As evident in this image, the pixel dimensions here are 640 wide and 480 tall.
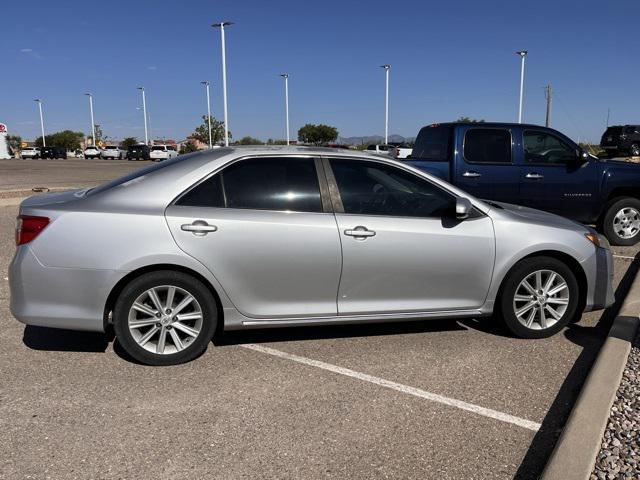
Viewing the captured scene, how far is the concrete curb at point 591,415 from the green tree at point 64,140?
102m

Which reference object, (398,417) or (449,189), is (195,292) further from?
(449,189)

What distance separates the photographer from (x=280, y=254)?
4.11m

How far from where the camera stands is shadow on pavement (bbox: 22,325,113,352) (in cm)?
448

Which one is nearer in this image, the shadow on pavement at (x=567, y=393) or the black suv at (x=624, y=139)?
the shadow on pavement at (x=567, y=393)

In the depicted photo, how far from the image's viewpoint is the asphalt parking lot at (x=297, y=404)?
9.62 ft

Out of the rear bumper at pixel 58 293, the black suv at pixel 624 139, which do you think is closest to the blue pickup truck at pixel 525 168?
the rear bumper at pixel 58 293

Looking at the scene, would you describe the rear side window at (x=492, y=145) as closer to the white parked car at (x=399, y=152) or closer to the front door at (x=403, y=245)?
the white parked car at (x=399, y=152)

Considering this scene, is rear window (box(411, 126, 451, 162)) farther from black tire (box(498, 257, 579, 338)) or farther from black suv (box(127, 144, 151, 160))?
black suv (box(127, 144, 151, 160))

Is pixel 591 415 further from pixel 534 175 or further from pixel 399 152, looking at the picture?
pixel 399 152

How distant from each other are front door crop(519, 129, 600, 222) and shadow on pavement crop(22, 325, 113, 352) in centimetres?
620

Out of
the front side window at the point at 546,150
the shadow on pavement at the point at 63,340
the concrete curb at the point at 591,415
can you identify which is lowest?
the shadow on pavement at the point at 63,340

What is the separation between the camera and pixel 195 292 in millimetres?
4047

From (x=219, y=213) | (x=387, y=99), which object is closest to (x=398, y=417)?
(x=219, y=213)

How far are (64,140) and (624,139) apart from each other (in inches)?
3548
